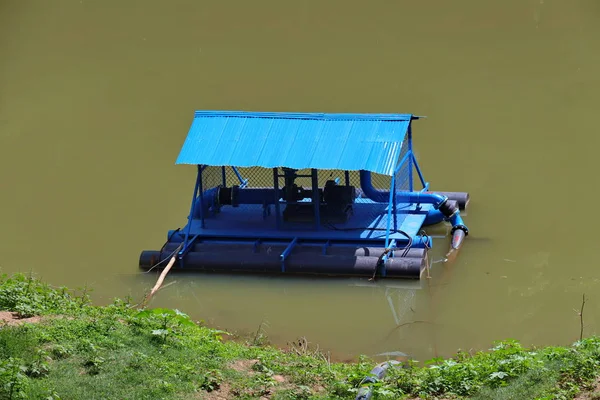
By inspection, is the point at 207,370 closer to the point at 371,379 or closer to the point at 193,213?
the point at 371,379

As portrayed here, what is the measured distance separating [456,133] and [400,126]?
649cm

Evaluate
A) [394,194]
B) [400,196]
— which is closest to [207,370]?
[394,194]

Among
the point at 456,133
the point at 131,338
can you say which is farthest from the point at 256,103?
the point at 131,338

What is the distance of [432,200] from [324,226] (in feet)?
7.48

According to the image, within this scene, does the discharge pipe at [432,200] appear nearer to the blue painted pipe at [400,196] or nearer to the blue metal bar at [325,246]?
the blue painted pipe at [400,196]

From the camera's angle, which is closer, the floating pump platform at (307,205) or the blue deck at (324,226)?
the floating pump platform at (307,205)

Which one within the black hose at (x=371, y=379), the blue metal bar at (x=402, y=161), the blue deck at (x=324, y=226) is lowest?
the black hose at (x=371, y=379)

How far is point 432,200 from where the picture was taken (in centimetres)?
1978

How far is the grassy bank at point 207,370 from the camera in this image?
10562 mm

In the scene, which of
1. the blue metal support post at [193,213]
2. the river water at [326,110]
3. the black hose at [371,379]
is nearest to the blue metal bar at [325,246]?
the river water at [326,110]

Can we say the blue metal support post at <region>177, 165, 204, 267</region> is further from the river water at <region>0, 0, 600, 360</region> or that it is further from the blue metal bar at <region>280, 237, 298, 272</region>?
the blue metal bar at <region>280, 237, 298, 272</region>

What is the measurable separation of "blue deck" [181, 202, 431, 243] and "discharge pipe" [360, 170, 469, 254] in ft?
0.57

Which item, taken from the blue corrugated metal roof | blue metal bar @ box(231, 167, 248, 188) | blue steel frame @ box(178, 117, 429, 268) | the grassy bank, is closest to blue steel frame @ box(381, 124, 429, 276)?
blue steel frame @ box(178, 117, 429, 268)

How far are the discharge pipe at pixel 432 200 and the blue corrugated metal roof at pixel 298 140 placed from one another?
3.93 ft
